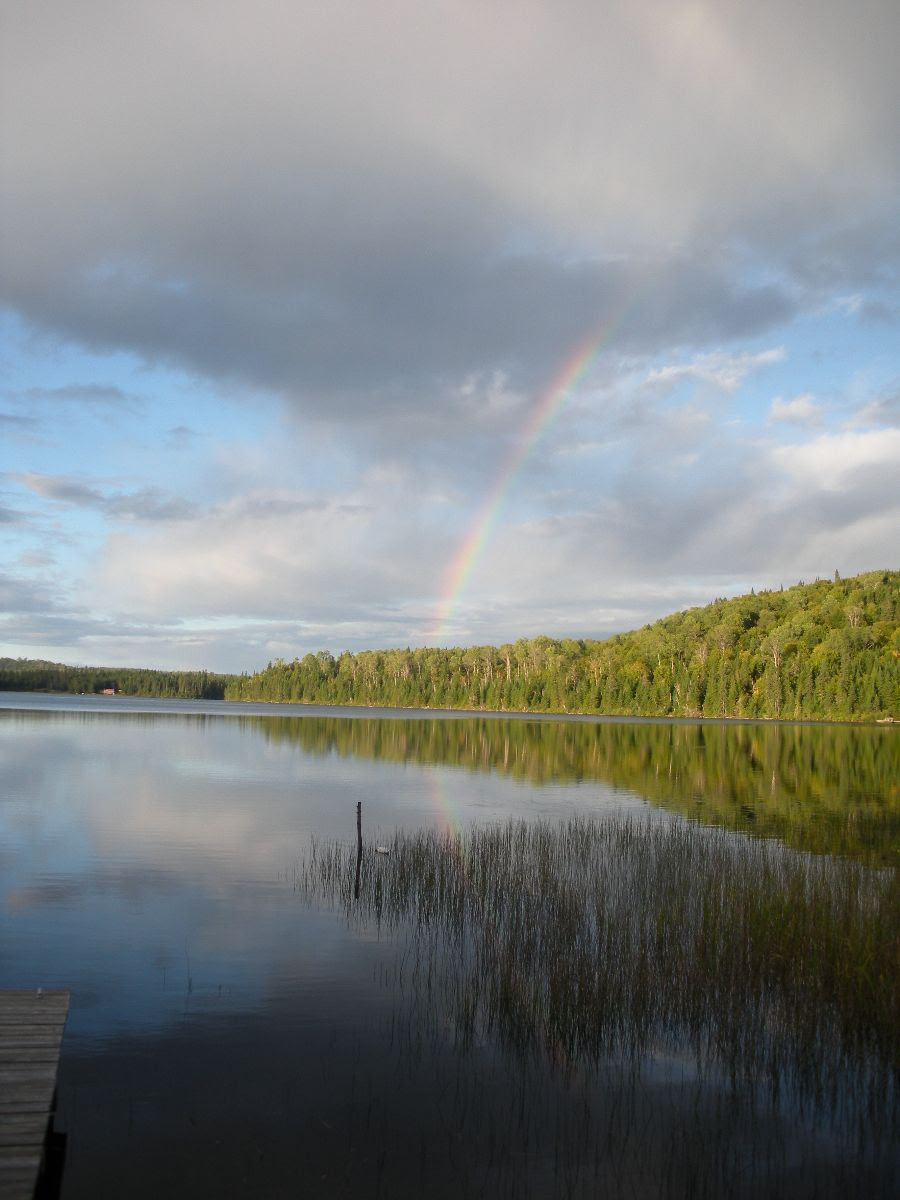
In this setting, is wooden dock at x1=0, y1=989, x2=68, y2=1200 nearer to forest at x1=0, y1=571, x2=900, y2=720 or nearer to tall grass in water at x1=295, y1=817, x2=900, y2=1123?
tall grass in water at x1=295, y1=817, x2=900, y2=1123

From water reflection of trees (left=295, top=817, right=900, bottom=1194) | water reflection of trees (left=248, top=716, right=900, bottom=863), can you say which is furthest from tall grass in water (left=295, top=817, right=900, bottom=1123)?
water reflection of trees (left=248, top=716, right=900, bottom=863)

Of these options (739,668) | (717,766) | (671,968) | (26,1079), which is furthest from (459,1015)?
(739,668)

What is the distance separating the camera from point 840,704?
128125 mm

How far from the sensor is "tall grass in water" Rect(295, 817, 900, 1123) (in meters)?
10.2

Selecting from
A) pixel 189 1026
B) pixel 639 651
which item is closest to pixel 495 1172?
pixel 189 1026

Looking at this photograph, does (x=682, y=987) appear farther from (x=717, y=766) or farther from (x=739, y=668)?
(x=739, y=668)

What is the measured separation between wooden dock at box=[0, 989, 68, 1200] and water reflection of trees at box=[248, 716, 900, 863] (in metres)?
18.7

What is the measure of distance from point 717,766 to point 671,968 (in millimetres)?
39777

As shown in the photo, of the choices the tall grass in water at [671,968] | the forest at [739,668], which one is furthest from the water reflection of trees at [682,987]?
the forest at [739,668]

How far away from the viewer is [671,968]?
12.3 m

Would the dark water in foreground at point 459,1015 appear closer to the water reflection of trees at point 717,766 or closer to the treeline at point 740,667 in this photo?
the water reflection of trees at point 717,766

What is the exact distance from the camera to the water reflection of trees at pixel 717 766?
2838 cm

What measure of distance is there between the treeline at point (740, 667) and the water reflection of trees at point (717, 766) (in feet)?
153

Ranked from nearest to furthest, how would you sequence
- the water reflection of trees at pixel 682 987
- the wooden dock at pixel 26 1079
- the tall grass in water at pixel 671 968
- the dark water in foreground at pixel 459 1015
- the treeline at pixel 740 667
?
the wooden dock at pixel 26 1079
the dark water in foreground at pixel 459 1015
the water reflection of trees at pixel 682 987
the tall grass in water at pixel 671 968
the treeline at pixel 740 667
